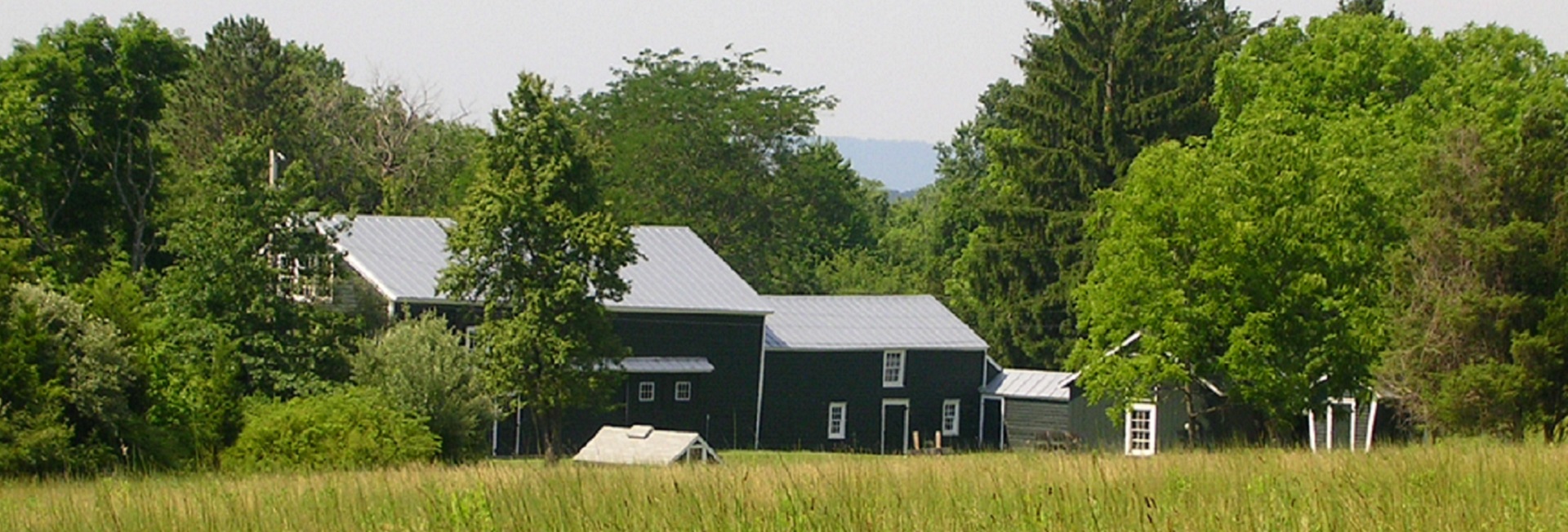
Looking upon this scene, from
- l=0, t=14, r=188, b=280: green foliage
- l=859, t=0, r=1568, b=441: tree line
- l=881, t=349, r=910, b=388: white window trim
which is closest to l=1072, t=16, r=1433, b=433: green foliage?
l=859, t=0, r=1568, b=441: tree line

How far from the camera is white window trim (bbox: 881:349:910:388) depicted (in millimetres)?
53281

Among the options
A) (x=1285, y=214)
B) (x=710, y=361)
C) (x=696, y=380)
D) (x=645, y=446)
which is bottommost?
(x=645, y=446)

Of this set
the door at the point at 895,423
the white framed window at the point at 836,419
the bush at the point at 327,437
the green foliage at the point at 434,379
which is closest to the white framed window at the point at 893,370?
the door at the point at 895,423

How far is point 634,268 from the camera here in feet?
159

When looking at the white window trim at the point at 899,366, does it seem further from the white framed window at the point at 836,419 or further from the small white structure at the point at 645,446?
the small white structure at the point at 645,446

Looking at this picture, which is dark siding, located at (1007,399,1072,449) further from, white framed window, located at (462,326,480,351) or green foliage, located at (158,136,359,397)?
green foliage, located at (158,136,359,397)

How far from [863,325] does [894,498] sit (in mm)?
46200

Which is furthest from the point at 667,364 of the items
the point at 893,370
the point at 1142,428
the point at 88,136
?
the point at 88,136

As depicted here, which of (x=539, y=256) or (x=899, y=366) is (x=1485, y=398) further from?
(x=899, y=366)

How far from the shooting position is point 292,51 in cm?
7738

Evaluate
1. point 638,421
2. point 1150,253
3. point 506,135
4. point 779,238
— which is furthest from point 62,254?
point 779,238

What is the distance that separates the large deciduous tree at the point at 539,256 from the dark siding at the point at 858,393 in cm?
1170

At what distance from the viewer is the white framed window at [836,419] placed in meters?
52.0

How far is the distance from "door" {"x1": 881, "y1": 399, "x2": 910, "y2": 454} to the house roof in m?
5.69
